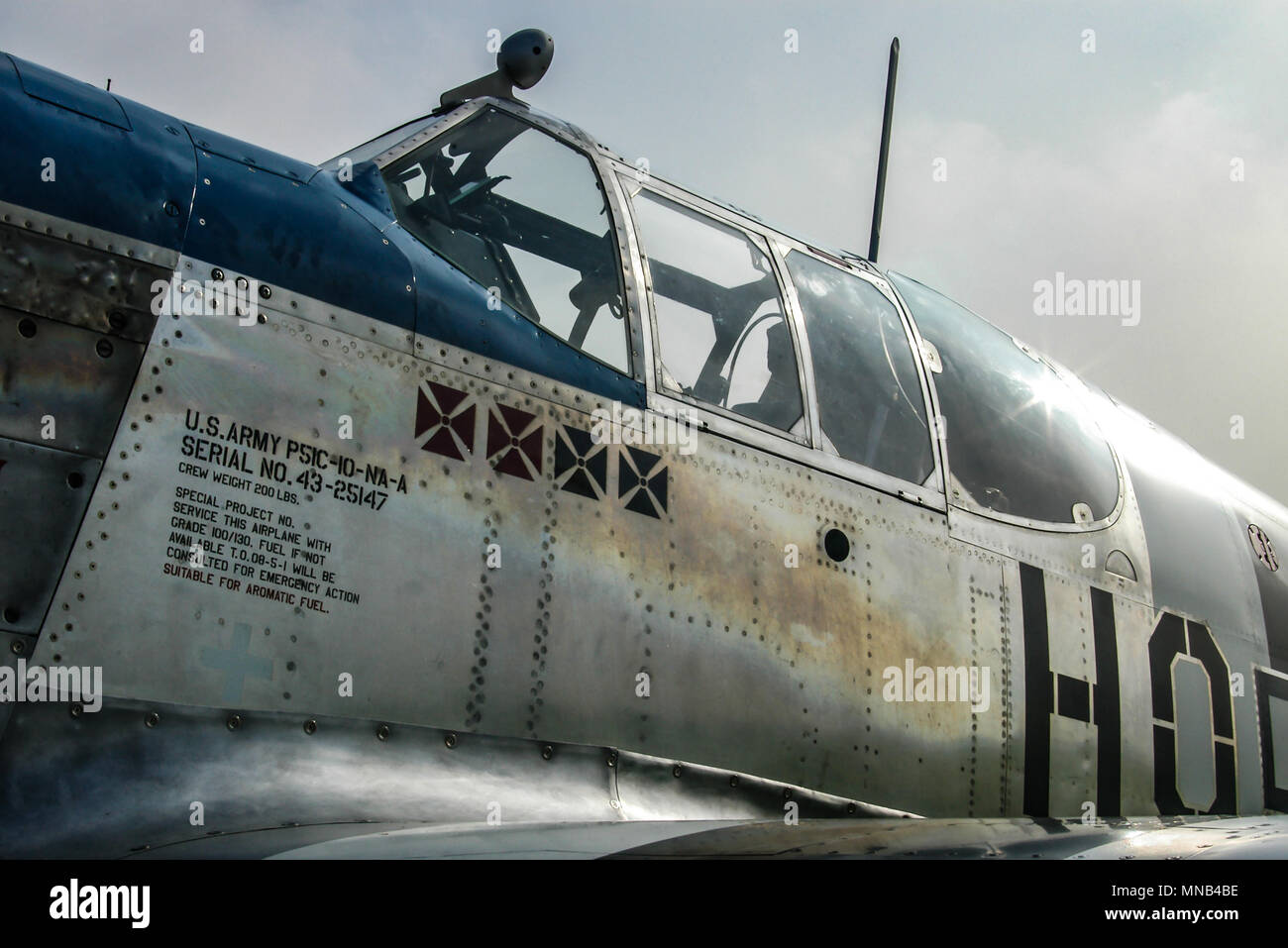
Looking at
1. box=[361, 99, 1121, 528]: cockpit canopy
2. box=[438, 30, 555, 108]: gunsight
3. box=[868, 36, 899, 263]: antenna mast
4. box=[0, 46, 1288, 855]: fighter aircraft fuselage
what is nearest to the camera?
box=[0, 46, 1288, 855]: fighter aircraft fuselage

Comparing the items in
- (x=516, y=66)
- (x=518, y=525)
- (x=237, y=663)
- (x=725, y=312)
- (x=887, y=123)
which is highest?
(x=887, y=123)

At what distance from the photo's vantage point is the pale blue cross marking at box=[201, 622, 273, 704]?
3.52 meters

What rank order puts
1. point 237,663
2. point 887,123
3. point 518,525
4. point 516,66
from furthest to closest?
point 887,123 < point 516,66 < point 518,525 < point 237,663

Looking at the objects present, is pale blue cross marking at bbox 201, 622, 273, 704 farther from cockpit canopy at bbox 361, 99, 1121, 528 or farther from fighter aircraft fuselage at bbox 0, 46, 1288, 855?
cockpit canopy at bbox 361, 99, 1121, 528

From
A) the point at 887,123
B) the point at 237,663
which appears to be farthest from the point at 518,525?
the point at 887,123

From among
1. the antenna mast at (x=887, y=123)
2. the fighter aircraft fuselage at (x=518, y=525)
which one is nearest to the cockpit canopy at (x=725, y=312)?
the fighter aircraft fuselage at (x=518, y=525)

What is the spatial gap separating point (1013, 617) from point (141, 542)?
11.7ft

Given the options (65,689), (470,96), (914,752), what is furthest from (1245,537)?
(65,689)

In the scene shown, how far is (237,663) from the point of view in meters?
3.55

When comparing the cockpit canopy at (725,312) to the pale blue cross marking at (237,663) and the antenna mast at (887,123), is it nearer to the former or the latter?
the pale blue cross marking at (237,663)

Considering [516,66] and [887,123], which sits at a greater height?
[887,123]

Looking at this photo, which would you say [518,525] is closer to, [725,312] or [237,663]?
[237,663]

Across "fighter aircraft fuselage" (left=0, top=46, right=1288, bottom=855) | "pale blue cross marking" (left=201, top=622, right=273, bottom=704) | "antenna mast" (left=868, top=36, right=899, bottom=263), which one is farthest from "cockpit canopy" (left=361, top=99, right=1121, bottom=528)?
"antenna mast" (left=868, top=36, right=899, bottom=263)
